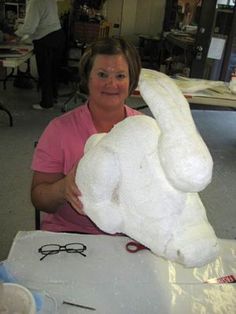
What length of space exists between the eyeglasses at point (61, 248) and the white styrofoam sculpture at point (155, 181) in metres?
0.29

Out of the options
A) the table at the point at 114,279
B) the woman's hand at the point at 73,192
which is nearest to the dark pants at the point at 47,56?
the table at the point at 114,279

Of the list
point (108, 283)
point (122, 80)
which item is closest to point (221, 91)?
point (122, 80)

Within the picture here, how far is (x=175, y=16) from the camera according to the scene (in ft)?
19.6

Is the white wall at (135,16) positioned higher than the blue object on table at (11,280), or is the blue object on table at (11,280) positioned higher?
the white wall at (135,16)

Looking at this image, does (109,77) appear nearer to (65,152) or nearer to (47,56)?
(65,152)

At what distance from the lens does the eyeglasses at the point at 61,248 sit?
896 mm

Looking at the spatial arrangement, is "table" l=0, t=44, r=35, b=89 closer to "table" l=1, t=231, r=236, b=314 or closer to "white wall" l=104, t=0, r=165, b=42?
"table" l=1, t=231, r=236, b=314

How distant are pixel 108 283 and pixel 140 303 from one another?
9 cm

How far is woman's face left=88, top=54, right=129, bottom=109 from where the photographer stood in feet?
3.45

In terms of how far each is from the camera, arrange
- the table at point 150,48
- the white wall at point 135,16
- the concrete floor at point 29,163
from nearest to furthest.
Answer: the concrete floor at point 29,163, the table at point 150,48, the white wall at point 135,16

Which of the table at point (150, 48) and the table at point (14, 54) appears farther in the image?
the table at point (150, 48)

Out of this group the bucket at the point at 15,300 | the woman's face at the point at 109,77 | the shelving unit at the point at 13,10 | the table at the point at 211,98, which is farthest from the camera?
the shelving unit at the point at 13,10

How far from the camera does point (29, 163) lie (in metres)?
2.68

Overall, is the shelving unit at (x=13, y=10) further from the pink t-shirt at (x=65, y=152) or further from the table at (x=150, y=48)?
the pink t-shirt at (x=65, y=152)
